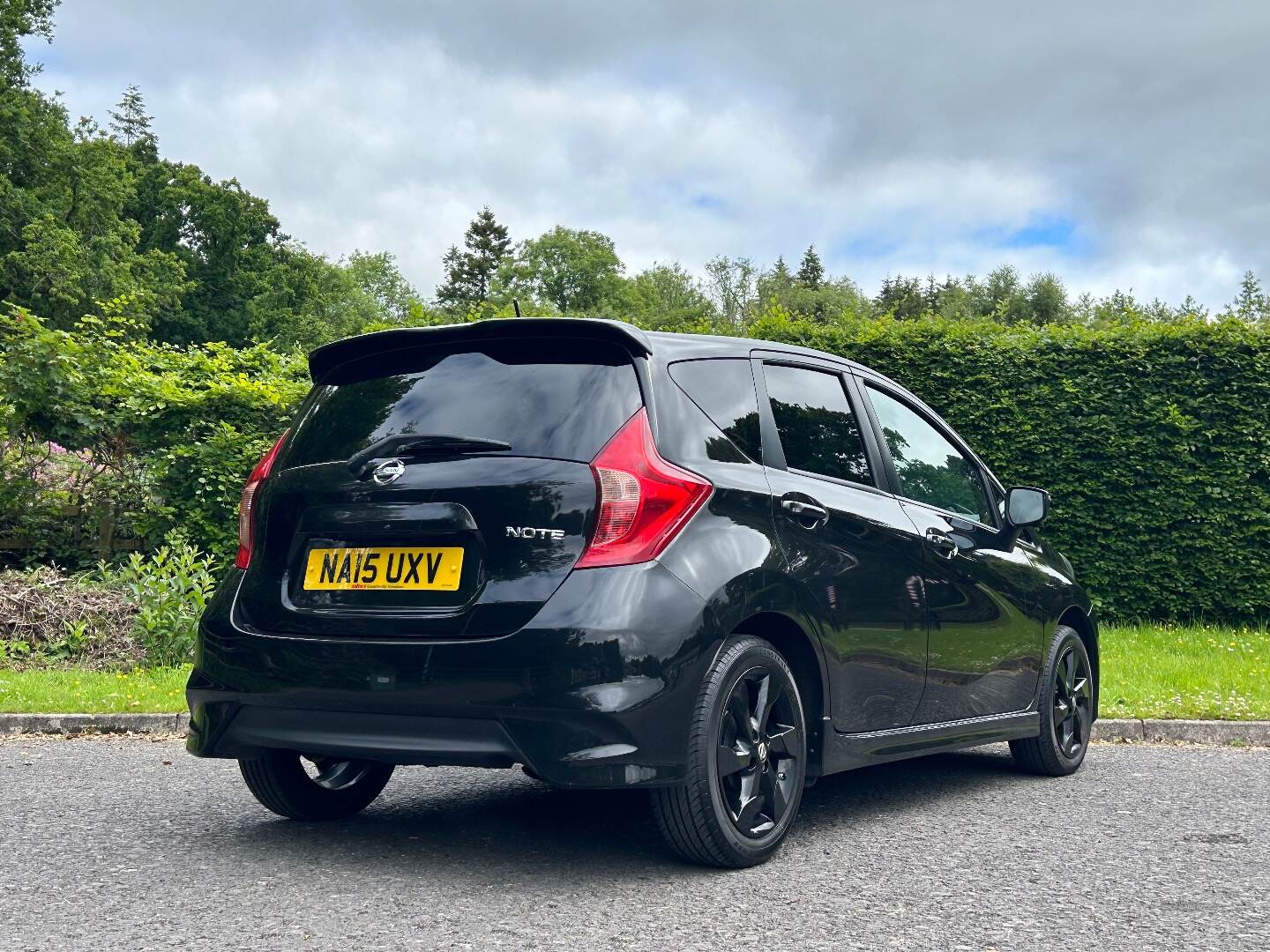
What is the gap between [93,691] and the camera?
880cm

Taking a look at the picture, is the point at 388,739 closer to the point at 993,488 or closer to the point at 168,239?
the point at 993,488

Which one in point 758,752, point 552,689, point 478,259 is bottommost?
point 758,752

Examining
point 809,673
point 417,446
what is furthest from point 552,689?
point 809,673

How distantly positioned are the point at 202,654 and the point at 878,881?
7.69 feet

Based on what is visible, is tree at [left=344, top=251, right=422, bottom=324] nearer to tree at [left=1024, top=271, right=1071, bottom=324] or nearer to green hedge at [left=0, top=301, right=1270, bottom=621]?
tree at [left=1024, top=271, right=1071, bottom=324]

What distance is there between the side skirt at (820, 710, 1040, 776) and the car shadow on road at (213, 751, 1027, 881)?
32 cm

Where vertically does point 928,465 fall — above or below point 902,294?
below

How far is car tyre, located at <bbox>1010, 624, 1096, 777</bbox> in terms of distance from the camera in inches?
259

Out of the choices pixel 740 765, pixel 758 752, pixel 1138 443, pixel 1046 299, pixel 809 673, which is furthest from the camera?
pixel 1046 299

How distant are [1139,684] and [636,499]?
6853 mm

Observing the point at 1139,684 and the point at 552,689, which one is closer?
the point at 552,689

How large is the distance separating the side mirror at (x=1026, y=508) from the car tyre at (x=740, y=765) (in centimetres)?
216

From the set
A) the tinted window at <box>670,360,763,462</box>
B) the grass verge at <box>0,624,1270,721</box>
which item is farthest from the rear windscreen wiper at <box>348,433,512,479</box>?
the grass verge at <box>0,624,1270,721</box>

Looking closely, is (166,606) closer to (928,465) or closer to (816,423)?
A: (928,465)
